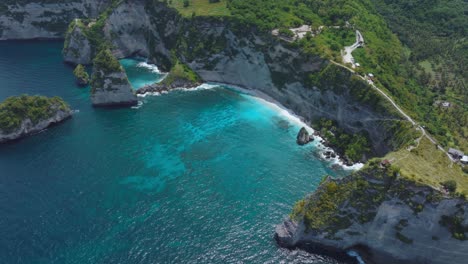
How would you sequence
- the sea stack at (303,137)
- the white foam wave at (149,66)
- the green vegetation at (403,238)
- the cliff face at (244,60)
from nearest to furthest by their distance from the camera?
the green vegetation at (403,238) → the sea stack at (303,137) → the cliff face at (244,60) → the white foam wave at (149,66)

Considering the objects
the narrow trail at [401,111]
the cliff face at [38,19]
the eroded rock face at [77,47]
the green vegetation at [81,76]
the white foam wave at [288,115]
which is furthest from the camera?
the cliff face at [38,19]

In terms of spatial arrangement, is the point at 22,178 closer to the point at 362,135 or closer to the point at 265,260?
the point at 265,260

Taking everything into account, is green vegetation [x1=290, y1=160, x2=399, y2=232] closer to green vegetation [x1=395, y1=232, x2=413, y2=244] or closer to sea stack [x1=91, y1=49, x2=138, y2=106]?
green vegetation [x1=395, y1=232, x2=413, y2=244]

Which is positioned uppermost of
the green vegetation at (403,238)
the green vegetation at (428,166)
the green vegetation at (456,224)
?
the green vegetation at (428,166)

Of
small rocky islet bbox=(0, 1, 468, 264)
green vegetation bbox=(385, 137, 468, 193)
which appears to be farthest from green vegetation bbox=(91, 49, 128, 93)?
green vegetation bbox=(385, 137, 468, 193)

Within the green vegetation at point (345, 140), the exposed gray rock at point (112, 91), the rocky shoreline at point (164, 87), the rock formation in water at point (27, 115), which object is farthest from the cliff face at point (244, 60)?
the rock formation in water at point (27, 115)

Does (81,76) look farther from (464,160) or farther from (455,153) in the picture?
(464,160)

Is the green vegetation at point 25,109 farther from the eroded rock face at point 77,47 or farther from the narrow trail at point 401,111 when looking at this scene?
the narrow trail at point 401,111
